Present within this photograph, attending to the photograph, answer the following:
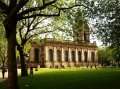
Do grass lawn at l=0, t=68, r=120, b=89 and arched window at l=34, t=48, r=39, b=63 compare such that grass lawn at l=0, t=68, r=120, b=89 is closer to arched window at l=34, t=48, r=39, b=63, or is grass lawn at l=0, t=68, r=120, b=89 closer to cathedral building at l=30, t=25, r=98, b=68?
cathedral building at l=30, t=25, r=98, b=68

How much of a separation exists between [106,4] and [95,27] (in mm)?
2244

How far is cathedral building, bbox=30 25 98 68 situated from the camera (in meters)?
81.9

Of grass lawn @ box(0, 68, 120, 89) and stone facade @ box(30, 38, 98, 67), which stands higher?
stone facade @ box(30, 38, 98, 67)

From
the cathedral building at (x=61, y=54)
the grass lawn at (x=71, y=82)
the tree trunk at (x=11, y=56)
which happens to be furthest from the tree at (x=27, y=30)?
the cathedral building at (x=61, y=54)

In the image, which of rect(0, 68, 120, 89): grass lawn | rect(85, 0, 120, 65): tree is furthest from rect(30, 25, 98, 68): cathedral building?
rect(85, 0, 120, 65): tree

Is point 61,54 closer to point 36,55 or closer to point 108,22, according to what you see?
point 36,55

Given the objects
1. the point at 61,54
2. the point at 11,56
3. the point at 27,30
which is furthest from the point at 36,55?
the point at 11,56

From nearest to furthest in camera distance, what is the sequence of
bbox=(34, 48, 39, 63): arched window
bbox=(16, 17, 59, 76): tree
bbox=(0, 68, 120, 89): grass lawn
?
bbox=(0, 68, 120, 89): grass lawn, bbox=(16, 17, 59, 76): tree, bbox=(34, 48, 39, 63): arched window

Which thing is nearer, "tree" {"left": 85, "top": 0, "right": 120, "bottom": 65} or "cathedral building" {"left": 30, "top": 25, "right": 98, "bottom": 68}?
"tree" {"left": 85, "top": 0, "right": 120, "bottom": 65}

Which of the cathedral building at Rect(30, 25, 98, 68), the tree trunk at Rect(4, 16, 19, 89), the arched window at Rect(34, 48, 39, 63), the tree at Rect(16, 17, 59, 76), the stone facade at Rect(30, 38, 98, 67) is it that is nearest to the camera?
the tree trunk at Rect(4, 16, 19, 89)

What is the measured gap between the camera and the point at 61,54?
87438 mm

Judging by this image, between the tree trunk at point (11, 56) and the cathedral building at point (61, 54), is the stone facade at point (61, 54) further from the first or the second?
the tree trunk at point (11, 56)

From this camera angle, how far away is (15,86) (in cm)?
1730

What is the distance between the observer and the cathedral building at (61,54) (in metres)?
81.9
